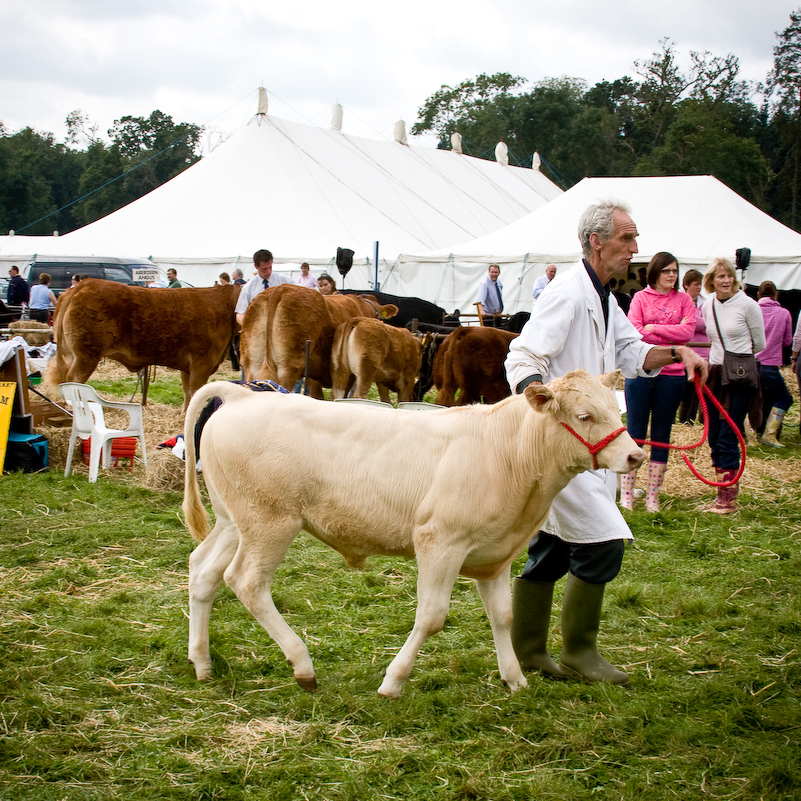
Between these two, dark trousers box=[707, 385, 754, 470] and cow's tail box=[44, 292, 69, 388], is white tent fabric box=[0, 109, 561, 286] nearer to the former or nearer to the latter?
cow's tail box=[44, 292, 69, 388]

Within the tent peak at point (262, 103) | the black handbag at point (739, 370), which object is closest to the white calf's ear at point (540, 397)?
the black handbag at point (739, 370)

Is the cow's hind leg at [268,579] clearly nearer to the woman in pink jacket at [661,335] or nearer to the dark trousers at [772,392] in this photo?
the woman in pink jacket at [661,335]

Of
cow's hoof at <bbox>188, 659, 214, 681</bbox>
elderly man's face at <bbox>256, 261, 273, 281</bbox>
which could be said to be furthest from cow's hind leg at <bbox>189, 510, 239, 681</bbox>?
elderly man's face at <bbox>256, 261, 273, 281</bbox>

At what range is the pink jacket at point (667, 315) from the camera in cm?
609

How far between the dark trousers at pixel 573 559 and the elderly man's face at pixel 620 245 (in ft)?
3.99

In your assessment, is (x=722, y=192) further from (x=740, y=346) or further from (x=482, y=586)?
(x=482, y=586)

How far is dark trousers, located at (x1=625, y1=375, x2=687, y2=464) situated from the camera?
19.9ft

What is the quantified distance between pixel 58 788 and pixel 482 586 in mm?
1823

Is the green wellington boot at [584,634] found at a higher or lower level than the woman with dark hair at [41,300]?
lower

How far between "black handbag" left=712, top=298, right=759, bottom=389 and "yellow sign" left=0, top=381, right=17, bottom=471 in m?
6.40

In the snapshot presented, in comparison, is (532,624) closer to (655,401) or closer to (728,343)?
(655,401)

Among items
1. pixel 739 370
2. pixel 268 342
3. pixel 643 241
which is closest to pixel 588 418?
pixel 739 370

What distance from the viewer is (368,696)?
333cm

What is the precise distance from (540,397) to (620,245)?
0.91 meters
